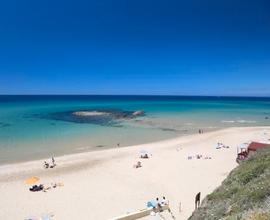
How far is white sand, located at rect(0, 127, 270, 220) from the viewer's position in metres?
15.6

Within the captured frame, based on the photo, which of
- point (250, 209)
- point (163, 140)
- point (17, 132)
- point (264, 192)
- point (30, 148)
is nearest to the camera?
point (250, 209)

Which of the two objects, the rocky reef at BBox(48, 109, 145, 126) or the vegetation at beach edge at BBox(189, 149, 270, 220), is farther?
the rocky reef at BBox(48, 109, 145, 126)

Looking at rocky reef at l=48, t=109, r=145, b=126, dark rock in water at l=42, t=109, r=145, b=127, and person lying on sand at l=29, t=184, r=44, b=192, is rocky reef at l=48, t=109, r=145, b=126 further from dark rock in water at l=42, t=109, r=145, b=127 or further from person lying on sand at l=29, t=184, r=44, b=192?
person lying on sand at l=29, t=184, r=44, b=192

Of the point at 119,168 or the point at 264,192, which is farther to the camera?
the point at 119,168

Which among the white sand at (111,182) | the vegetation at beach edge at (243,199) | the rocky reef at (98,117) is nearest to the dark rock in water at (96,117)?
the rocky reef at (98,117)

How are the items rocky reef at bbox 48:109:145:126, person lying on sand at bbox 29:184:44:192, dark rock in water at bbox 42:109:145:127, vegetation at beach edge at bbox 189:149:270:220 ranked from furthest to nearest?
rocky reef at bbox 48:109:145:126
dark rock in water at bbox 42:109:145:127
person lying on sand at bbox 29:184:44:192
vegetation at beach edge at bbox 189:149:270:220

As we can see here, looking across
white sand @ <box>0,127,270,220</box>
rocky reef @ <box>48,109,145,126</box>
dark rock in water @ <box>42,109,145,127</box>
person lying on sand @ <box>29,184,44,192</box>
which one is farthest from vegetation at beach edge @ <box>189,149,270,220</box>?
rocky reef @ <box>48,109,145,126</box>

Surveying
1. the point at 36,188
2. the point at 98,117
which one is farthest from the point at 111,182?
the point at 98,117

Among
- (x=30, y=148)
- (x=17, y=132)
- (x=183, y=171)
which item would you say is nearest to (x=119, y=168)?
(x=183, y=171)

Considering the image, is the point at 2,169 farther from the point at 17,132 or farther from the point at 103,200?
the point at 17,132

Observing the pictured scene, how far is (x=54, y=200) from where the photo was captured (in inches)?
666

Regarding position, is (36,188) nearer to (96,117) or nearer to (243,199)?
(243,199)

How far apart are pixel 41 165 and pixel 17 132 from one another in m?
20.3

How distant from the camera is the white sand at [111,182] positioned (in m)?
15.6
